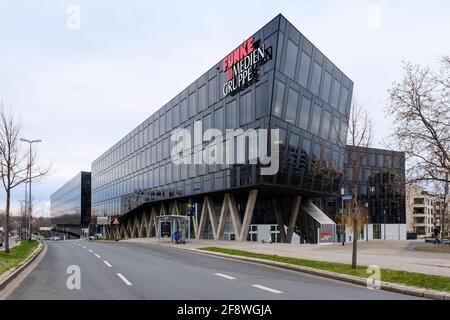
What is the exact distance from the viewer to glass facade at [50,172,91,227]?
114m

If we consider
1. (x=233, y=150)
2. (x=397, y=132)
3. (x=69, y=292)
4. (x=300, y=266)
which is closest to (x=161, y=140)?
(x=233, y=150)

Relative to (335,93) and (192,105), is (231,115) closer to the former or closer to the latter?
(192,105)

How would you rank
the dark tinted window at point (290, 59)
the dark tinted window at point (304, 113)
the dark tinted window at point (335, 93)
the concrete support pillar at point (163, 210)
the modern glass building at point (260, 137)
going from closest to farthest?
1. the modern glass building at point (260, 137)
2. the dark tinted window at point (290, 59)
3. the dark tinted window at point (304, 113)
4. the dark tinted window at point (335, 93)
5. the concrete support pillar at point (163, 210)

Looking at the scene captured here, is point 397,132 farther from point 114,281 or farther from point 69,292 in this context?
point 69,292

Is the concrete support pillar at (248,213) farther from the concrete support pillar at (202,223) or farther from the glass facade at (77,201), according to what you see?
the glass facade at (77,201)

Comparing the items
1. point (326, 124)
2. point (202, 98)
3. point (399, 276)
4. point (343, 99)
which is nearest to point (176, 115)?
point (202, 98)

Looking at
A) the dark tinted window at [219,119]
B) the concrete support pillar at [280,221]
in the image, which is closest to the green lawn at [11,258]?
the dark tinted window at [219,119]

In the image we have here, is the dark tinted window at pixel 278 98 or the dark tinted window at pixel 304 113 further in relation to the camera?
the dark tinted window at pixel 304 113

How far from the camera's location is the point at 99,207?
9338cm

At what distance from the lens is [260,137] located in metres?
34.4

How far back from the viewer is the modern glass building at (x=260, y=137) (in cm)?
3447

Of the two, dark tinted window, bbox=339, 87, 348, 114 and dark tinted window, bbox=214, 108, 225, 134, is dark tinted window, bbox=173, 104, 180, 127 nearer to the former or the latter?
dark tinted window, bbox=214, 108, 225, 134

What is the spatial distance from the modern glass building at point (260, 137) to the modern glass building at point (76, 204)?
193 ft

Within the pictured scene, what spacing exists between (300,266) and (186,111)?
3318cm
